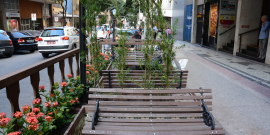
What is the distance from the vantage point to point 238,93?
598 centimetres

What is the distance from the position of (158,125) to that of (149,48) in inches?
55.7

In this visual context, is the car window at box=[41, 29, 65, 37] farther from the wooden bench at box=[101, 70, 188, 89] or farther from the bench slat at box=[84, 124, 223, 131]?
the bench slat at box=[84, 124, 223, 131]

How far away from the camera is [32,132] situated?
94.2 inches

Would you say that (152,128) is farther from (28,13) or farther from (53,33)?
(28,13)

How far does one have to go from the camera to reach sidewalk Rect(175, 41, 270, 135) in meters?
4.18

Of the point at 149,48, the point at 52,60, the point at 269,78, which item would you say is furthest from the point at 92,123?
the point at 269,78

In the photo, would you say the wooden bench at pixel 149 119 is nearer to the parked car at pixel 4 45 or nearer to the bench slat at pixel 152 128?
the bench slat at pixel 152 128

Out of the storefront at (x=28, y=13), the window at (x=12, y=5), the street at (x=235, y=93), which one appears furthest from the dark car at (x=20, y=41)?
the storefront at (x=28, y=13)

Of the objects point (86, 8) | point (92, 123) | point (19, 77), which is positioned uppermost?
point (86, 8)

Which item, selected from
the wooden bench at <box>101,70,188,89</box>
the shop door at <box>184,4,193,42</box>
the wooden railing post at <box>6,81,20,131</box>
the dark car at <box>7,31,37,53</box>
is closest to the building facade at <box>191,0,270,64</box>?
the shop door at <box>184,4,193,42</box>

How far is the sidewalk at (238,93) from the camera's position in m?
4.18

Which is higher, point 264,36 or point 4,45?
point 264,36

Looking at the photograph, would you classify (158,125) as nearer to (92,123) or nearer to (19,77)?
(92,123)

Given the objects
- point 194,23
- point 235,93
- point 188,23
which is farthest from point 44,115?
point 188,23
